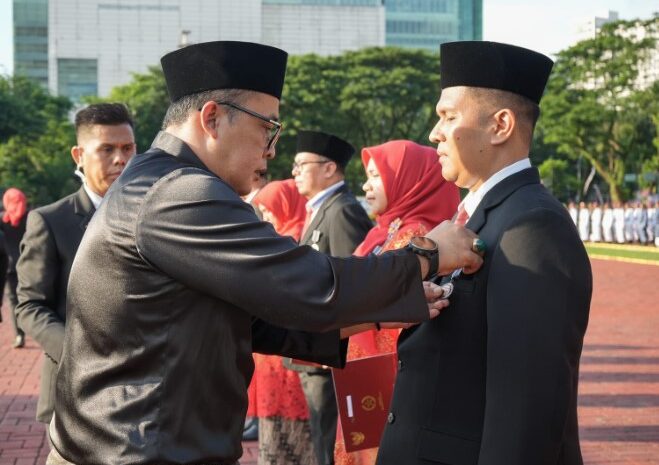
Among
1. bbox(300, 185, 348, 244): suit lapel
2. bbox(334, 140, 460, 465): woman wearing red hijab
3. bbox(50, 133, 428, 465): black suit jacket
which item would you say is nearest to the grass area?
bbox(300, 185, 348, 244): suit lapel

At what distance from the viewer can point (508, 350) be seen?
8.13 ft

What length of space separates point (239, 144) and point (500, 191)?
742 mm

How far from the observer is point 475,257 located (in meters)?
2.61

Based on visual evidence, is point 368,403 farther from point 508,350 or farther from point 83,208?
point 83,208

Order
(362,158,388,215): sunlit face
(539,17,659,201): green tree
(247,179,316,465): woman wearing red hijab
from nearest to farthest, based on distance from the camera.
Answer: (362,158,388,215): sunlit face < (247,179,316,465): woman wearing red hijab < (539,17,659,201): green tree

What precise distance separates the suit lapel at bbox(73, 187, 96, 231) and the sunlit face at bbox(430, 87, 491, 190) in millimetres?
1923

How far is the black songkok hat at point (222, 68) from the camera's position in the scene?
262 cm

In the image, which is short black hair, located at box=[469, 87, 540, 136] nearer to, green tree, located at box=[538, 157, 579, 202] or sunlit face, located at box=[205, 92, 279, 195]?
sunlit face, located at box=[205, 92, 279, 195]

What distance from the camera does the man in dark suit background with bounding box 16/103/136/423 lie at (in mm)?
3990

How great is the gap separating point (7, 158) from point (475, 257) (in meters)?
45.1

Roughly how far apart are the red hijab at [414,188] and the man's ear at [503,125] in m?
2.06

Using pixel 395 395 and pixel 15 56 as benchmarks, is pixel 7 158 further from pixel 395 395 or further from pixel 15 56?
pixel 15 56

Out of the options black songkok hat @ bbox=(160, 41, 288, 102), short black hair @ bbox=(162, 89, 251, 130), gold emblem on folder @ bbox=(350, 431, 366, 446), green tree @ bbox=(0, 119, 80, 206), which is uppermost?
black songkok hat @ bbox=(160, 41, 288, 102)

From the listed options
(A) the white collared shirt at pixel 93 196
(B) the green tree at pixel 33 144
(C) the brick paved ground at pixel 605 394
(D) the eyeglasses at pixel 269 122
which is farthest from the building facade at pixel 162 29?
(D) the eyeglasses at pixel 269 122
